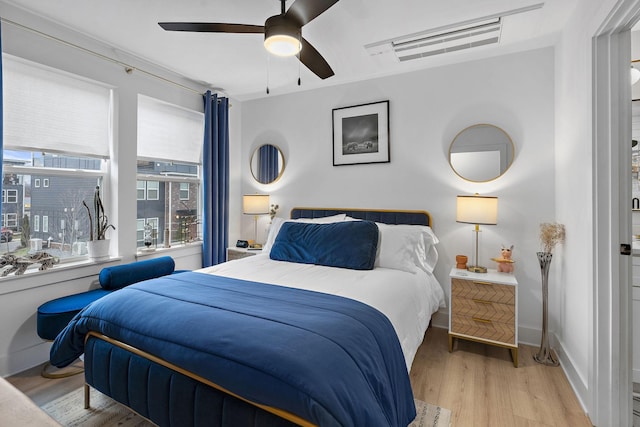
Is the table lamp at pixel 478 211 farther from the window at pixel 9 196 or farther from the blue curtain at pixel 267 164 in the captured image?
the window at pixel 9 196

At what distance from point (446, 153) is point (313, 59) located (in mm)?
1668

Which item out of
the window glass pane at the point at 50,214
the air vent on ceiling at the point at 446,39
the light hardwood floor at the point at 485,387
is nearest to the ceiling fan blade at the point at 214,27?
the air vent on ceiling at the point at 446,39

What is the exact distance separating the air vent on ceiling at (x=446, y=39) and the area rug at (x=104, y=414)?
2.81 meters

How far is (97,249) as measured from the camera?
9.37 ft

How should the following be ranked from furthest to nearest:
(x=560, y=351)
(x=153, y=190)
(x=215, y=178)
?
(x=215, y=178)
(x=153, y=190)
(x=560, y=351)

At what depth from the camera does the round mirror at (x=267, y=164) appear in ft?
13.4

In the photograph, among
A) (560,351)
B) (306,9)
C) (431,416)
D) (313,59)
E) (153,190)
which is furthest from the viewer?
(153,190)

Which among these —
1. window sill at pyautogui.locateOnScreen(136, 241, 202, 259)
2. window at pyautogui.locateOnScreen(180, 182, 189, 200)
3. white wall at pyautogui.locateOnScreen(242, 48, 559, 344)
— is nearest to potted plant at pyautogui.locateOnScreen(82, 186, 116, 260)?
window sill at pyautogui.locateOnScreen(136, 241, 202, 259)

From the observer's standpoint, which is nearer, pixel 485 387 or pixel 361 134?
pixel 485 387

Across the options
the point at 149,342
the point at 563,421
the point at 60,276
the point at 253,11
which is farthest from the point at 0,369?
the point at 563,421

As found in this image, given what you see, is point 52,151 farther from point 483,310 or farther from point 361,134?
point 483,310

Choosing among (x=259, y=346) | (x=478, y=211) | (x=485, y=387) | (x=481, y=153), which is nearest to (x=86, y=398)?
(x=259, y=346)

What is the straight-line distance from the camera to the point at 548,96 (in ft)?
8.96

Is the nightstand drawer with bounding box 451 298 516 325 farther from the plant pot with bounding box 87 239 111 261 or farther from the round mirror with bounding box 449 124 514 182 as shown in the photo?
the plant pot with bounding box 87 239 111 261
